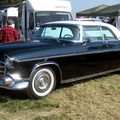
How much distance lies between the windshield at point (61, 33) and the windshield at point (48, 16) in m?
7.59

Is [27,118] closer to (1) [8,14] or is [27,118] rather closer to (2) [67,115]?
(2) [67,115]

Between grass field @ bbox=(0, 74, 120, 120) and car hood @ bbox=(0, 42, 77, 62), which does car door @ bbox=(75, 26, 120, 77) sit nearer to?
grass field @ bbox=(0, 74, 120, 120)

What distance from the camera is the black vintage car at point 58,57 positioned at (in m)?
6.98

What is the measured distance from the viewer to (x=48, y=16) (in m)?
16.7

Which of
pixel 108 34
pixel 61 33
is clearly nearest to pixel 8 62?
pixel 61 33

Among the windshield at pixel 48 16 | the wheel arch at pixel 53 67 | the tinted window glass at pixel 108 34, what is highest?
the windshield at pixel 48 16

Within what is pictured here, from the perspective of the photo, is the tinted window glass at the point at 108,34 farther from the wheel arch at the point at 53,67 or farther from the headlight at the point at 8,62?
the headlight at the point at 8,62

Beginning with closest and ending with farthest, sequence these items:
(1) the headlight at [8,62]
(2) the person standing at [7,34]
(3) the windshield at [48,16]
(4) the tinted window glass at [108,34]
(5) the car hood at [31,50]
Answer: (1) the headlight at [8,62] < (5) the car hood at [31,50] < (4) the tinted window glass at [108,34] < (2) the person standing at [7,34] < (3) the windshield at [48,16]

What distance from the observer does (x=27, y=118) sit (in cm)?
613

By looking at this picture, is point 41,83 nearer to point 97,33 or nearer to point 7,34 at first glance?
point 97,33

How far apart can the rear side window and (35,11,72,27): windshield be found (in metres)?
7.40

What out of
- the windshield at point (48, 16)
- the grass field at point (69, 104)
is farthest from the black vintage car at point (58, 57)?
the windshield at point (48, 16)

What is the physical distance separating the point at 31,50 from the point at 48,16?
9.57 meters

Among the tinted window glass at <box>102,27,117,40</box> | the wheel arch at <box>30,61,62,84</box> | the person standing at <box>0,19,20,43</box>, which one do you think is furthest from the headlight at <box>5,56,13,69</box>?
the person standing at <box>0,19,20,43</box>
